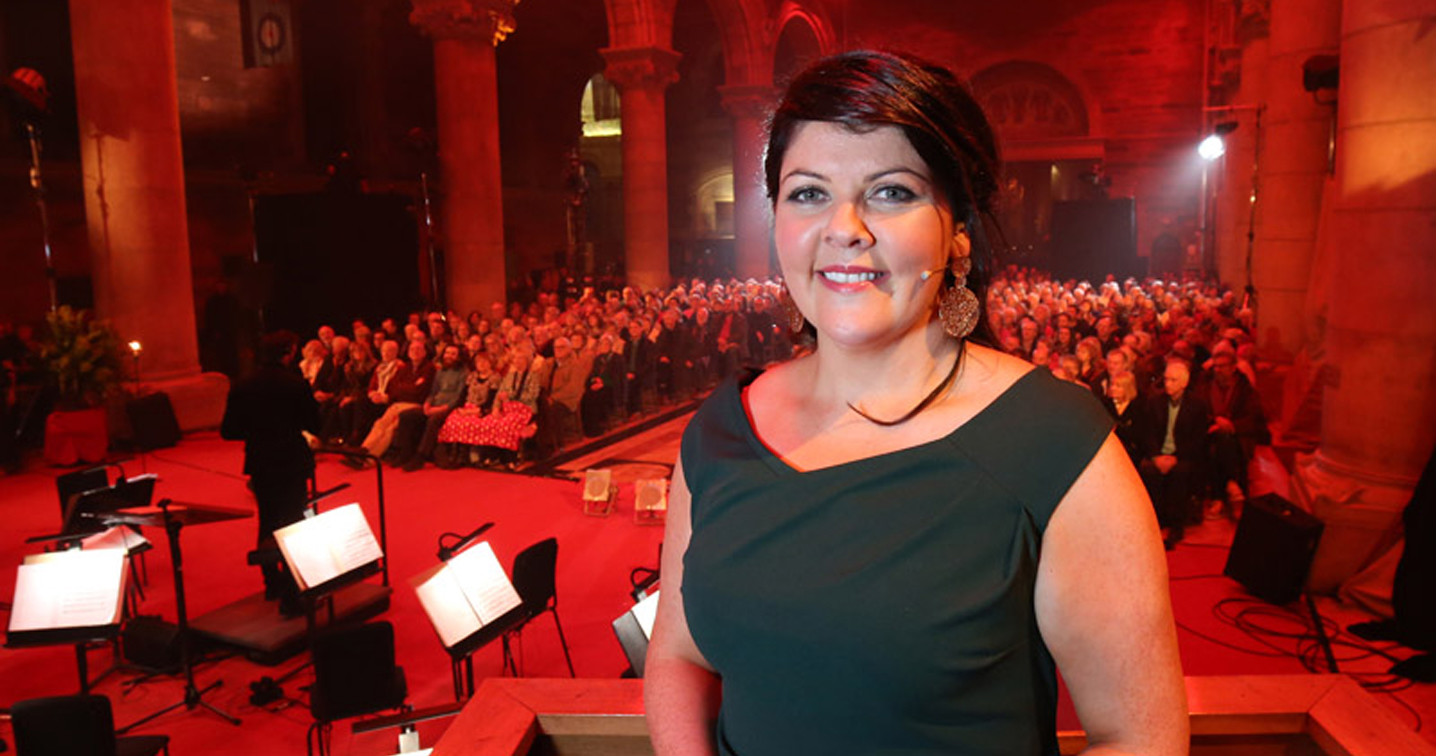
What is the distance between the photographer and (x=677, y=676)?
1.92 meters

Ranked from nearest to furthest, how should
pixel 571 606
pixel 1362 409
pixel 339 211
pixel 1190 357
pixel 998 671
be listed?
pixel 998 671, pixel 1362 409, pixel 571 606, pixel 1190 357, pixel 339 211

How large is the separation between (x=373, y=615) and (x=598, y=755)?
214 inches

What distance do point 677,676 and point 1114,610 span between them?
787 millimetres

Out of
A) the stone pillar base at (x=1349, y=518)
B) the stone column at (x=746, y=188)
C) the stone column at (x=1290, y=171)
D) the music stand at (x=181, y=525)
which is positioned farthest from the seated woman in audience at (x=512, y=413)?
the stone column at (x=746, y=188)

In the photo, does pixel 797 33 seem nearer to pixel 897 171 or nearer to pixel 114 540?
pixel 114 540

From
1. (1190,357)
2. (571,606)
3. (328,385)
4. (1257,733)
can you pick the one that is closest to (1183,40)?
(1190,357)

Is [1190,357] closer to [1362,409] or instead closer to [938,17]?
[1362,409]

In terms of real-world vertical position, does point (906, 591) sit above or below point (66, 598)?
above

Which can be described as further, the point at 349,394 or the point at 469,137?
the point at 469,137

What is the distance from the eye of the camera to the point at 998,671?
153cm

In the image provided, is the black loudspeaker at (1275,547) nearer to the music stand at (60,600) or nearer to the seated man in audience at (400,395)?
the music stand at (60,600)

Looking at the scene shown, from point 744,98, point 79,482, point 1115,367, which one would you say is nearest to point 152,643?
point 79,482

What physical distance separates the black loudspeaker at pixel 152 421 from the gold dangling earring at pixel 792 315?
1249 centimetres

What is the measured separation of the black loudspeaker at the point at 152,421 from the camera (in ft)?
41.1
